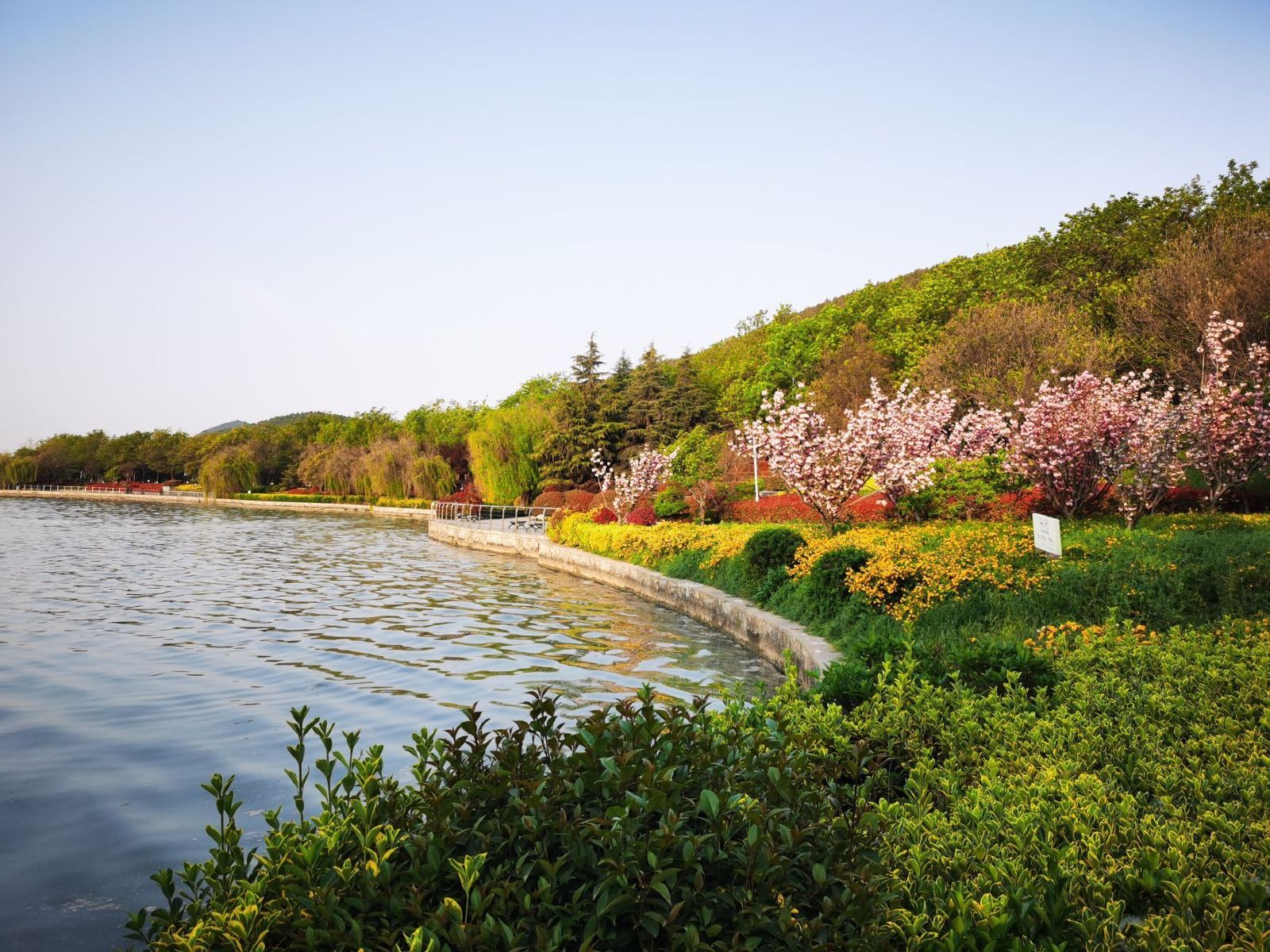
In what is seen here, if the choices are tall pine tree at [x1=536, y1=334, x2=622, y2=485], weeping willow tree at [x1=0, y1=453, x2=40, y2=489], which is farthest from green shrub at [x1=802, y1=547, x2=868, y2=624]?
weeping willow tree at [x1=0, y1=453, x2=40, y2=489]

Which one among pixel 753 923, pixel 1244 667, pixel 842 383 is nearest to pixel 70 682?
pixel 753 923

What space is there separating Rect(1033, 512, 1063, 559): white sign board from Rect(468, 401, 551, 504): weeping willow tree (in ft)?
118

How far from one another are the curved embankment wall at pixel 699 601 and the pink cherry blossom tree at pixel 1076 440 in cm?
653

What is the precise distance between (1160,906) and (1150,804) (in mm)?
887

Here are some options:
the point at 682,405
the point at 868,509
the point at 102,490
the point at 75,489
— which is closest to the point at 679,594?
the point at 868,509

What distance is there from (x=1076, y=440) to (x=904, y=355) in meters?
27.6

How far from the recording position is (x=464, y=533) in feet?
95.9

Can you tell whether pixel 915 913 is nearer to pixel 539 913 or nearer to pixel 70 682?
pixel 539 913

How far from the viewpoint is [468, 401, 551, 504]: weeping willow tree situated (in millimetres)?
42188

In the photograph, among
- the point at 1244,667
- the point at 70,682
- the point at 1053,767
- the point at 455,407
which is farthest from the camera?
Result: the point at 455,407

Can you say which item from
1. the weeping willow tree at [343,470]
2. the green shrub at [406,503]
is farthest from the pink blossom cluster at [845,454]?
the weeping willow tree at [343,470]

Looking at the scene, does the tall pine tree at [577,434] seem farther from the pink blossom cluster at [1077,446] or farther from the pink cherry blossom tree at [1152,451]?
the pink cherry blossom tree at [1152,451]

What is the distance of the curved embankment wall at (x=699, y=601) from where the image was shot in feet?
28.1

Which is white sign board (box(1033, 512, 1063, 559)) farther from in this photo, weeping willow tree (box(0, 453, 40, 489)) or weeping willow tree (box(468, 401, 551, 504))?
weeping willow tree (box(0, 453, 40, 489))
